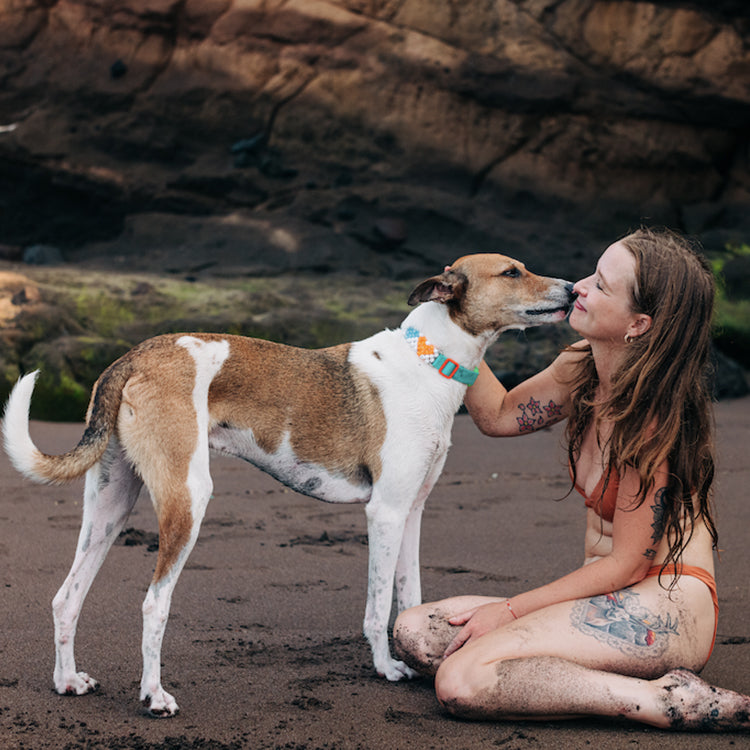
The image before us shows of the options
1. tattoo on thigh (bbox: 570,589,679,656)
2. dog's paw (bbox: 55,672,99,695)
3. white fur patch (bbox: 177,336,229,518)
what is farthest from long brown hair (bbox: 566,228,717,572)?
dog's paw (bbox: 55,672,99,695)

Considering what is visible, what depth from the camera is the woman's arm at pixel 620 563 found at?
3.29 meters

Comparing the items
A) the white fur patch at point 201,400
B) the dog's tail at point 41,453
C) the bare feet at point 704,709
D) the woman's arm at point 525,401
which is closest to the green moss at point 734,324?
the woman's arm at point 525,401

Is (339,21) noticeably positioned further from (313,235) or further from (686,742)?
(686,742)

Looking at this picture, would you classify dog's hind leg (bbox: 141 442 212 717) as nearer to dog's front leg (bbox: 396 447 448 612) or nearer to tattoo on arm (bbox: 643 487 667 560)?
dog's front leg (bbox: 396 447 448 612)

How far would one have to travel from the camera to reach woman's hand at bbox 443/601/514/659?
346 cm

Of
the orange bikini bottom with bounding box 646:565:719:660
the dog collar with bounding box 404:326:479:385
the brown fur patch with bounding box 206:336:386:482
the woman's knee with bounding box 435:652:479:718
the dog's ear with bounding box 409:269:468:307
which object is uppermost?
the dog's ear with bounding box 409:269:468:307

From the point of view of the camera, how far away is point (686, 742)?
3.01 metres

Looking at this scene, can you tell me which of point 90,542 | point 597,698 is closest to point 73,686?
point 90,542

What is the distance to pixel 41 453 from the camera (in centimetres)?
332

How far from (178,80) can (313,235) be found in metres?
2.95

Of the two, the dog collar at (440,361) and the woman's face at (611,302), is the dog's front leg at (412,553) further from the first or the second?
the woman's face at (611,302)

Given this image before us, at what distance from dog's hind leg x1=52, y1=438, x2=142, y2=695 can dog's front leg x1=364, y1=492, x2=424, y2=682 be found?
0.98 meters

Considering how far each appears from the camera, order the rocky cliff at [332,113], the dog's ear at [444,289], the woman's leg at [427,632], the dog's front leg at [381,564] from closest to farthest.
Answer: the woman's leg at [427,632] → the dog's front leg at [381,564] → the dog's ear at [444,289] → the rocky cliff at [332,113]

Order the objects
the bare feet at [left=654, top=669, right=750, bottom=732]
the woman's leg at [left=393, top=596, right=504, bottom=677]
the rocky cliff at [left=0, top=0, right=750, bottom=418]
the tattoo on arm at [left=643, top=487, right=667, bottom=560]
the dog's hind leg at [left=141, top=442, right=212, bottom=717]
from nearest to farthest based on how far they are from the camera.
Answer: the bare feet at [left=654, top=669, right=750, bottom=732] → the dog's hind leg at [left=141, top=442, right=212, bottom=717] → the tattoo on arm at [left=643, top=487, right=667, bottom=560] → the woman's leg at [left=393, top=596, right=504, bottom=677] → the rocky cliff at [left=0, top=0, right=750, bottom=418]
